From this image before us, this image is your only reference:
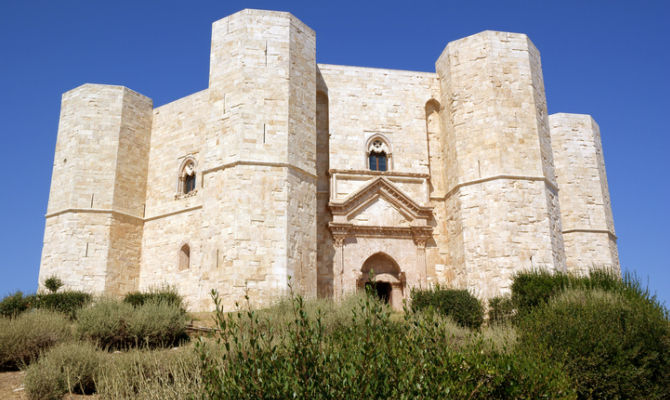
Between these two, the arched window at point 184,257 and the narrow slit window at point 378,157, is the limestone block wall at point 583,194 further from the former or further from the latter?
the arched window at point 184,257

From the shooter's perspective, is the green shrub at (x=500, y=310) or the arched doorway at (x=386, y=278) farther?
the arched doorway at (x=386, y=278)

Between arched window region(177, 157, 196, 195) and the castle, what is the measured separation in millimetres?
70

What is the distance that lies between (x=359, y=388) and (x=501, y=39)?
14537 millimetres

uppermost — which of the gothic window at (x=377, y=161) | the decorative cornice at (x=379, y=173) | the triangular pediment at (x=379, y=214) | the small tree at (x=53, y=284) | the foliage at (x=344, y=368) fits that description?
the gothic window at (x=377, y=161)

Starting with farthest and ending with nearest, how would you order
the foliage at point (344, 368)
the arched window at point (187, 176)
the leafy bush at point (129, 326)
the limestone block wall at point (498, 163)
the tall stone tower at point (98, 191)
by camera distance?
the arched window at point (187, 176), the tall stone tower at point (98, 191), the limestone block wall at point (498, 163), the leafy bush at point (129, 326), the foliage at point (344, 368)

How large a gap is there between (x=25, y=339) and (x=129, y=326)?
154 cm

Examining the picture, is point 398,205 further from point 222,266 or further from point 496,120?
point 222,266

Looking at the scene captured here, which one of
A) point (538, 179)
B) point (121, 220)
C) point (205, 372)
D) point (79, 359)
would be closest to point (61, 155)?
point (121, 220)

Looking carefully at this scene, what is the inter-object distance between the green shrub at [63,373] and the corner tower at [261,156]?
5596 millimetres

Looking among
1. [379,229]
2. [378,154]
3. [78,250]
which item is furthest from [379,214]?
[78,250]

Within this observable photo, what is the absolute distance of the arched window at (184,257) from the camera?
16.7 metres

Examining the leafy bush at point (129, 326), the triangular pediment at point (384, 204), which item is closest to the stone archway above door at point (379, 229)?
the triangular pediment at point (384, 204)

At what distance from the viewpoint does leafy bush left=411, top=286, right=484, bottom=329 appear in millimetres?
11844

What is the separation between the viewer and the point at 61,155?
17719 mm
